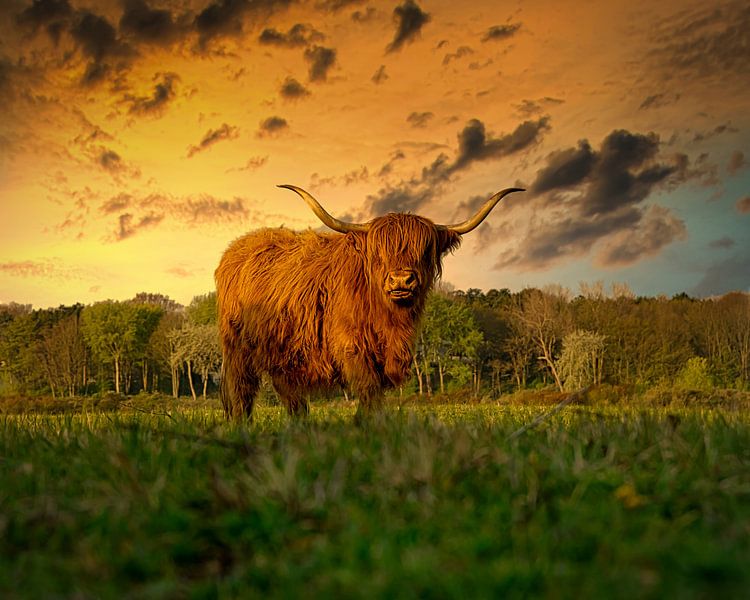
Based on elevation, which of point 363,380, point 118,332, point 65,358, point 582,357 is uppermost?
point 118,332

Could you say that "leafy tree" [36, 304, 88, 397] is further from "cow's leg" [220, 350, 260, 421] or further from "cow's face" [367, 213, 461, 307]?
"cow's face" [367, 213, 461, 307]

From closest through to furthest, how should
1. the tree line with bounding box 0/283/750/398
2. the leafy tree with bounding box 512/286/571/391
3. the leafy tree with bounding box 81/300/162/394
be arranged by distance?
the tree line with bounding box 0/283/750/398, the leafy tree with bounding box 512/286/571/391, the leafy tree with bounding box 81/300/162/394

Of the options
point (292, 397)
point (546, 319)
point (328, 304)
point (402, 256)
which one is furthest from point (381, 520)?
point (546, 319)

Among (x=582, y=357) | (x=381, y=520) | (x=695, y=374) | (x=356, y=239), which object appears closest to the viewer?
(x=381, y=520)

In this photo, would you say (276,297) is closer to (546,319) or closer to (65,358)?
(546,319)

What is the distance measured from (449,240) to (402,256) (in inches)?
44.4

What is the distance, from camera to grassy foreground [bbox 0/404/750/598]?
225 cm

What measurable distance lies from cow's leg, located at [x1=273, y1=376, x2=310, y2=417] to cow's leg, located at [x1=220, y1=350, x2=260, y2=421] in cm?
48

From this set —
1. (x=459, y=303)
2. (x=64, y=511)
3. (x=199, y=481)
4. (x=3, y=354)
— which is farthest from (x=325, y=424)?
(x=3, y=354)

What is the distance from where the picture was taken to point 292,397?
10891 millimetres

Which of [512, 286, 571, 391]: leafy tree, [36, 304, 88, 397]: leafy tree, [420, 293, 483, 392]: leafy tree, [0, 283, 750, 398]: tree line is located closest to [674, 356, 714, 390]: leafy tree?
[0, 283, 750, 398]: tree line

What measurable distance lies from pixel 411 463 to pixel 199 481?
3.31 ft

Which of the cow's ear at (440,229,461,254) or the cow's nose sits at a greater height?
the cow's ear at (440,229,461,254)

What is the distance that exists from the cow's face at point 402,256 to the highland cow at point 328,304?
0.01 m
